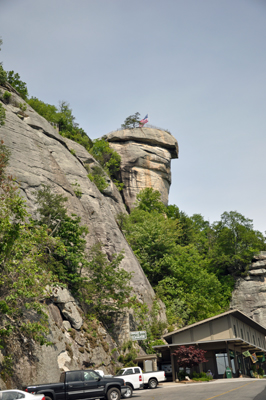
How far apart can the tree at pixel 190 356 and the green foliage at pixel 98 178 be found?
79.4 ft

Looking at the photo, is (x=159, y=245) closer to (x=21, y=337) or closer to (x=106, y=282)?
(x=106, y=282)

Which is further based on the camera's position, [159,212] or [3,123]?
[159,212]

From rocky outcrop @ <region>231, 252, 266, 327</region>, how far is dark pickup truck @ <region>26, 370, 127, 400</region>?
132 ft

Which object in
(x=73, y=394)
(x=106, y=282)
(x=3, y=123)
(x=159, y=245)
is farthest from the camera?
(x=159, y=245)

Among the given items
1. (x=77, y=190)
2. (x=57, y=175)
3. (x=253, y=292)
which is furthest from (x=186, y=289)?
(x=57, y=175)

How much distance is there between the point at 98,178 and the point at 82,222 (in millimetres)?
11969

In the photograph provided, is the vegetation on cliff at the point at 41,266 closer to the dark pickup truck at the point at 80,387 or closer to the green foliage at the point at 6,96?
the dark pickup truck at the point at 80,387

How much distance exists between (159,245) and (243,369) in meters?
17.5

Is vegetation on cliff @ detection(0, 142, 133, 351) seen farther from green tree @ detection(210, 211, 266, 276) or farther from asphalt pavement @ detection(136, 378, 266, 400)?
green tree @ detection(210, 211, 266, 276)

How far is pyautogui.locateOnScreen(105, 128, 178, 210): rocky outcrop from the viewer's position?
65062 mm

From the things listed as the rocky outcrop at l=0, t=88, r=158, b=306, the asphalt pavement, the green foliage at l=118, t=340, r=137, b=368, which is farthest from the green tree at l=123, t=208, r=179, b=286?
the asphalt pavement

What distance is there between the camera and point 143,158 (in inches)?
2601

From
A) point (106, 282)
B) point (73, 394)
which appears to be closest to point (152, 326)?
point (106, 282)

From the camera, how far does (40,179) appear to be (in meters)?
33.9
